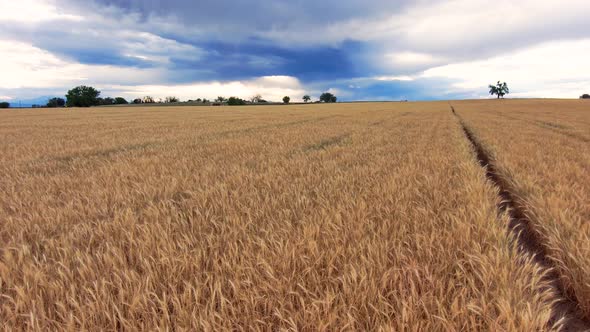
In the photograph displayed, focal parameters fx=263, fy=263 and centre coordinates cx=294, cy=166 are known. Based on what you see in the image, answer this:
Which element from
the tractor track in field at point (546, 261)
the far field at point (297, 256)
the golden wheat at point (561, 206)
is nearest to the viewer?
the far field at point (297, 256)

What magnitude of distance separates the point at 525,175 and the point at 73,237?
6.49 metres

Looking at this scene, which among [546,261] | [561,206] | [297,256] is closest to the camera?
[297,256]

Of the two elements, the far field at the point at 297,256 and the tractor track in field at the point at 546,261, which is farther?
the tractor track in field at the point at 546,261

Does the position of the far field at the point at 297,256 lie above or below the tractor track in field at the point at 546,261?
above

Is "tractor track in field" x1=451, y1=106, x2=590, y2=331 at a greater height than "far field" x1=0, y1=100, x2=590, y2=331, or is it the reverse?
"far field" x1=0, y1=100, x2=590, y2=331

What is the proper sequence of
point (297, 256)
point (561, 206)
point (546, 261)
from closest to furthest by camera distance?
1. point (297, 256)
2. point (546, 261)
3. point (561, 206)

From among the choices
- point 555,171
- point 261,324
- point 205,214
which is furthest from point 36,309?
point 555,171

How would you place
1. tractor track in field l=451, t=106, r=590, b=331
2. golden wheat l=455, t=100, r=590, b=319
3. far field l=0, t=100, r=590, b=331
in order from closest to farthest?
far field l=0, t=100, r=590, b=331
tractor track in field l=451, t=106, r=590, b=331
golden wheat l=455, t=100, r=590, b=319

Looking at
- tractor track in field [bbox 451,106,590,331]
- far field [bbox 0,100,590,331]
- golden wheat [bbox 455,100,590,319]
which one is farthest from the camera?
golden wheat [bbox 455,100,590,319]

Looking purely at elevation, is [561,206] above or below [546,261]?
above

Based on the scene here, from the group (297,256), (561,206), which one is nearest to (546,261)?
(561,206)

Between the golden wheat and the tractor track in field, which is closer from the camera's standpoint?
the tractor track in field

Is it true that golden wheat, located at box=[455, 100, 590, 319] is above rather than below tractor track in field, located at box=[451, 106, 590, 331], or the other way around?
above

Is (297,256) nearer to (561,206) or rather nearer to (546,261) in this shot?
(546,261)
